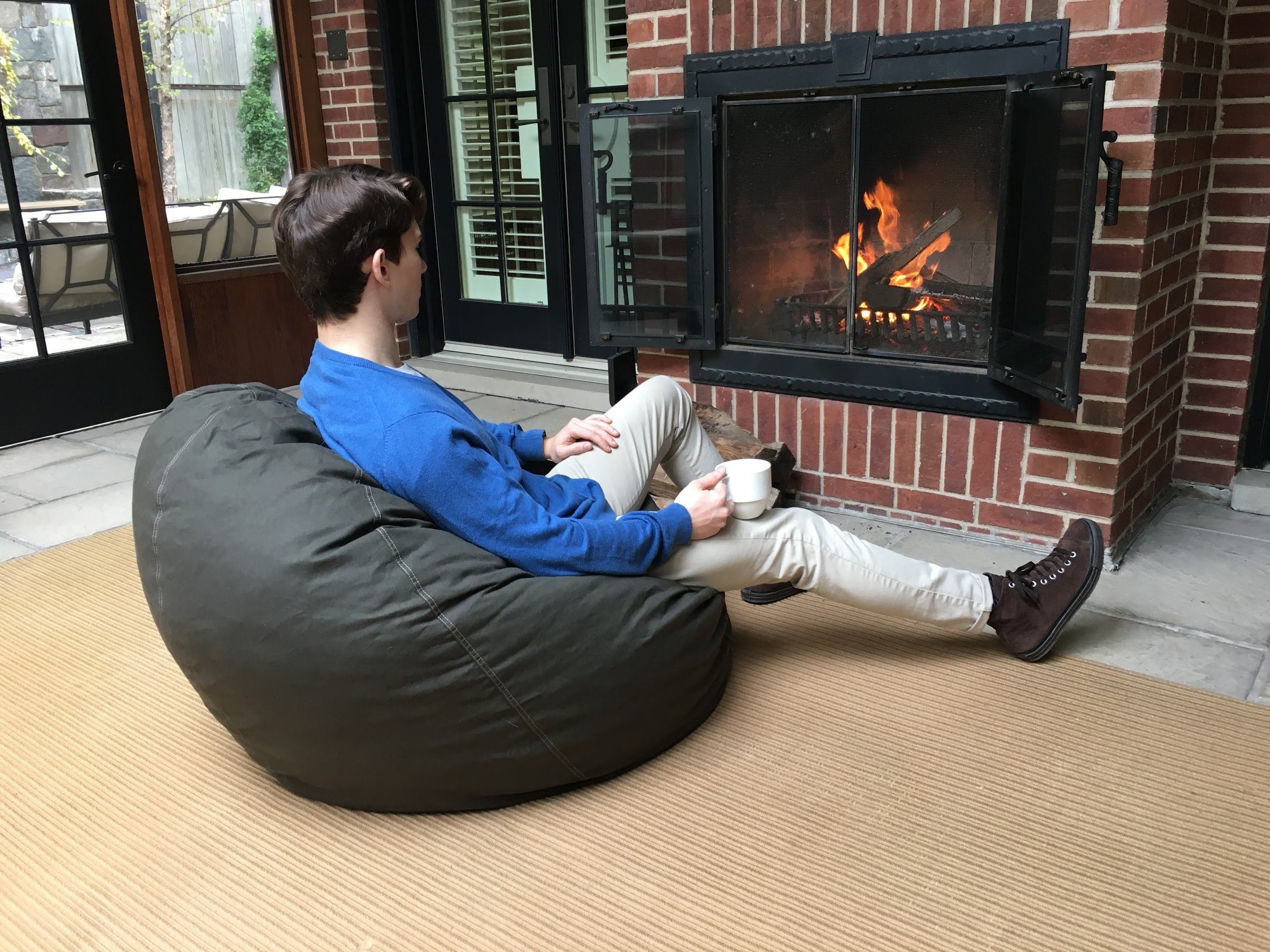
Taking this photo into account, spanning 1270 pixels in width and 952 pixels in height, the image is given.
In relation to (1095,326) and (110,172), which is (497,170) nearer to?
(110,172)

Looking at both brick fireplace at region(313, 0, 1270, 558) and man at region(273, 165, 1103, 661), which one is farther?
brick fireplace at region(313, 0, 1270, 558)

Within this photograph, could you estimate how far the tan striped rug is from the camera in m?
1.47

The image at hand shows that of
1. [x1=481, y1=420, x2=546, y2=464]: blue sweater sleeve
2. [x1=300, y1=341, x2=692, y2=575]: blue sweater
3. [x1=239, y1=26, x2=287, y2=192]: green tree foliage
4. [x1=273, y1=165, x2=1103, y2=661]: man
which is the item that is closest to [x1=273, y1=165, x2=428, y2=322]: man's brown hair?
[x1=273, y1=165, x2=1103, y2=661]: man

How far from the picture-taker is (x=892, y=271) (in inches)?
108

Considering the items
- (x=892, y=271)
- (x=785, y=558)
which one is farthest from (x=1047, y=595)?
(x=892, y=271)

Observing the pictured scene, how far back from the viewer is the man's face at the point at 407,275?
170 centimetres

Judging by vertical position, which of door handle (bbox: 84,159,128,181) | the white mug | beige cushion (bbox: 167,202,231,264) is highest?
door handle (bbox: 84,159,128,181)

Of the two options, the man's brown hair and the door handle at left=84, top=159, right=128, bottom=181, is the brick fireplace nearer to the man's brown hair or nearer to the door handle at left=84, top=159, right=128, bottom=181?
the man's brown hair

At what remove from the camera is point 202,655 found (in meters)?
1.61

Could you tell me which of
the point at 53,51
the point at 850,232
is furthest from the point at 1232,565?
the point at 53,51

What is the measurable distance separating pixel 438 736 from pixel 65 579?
1657 mm

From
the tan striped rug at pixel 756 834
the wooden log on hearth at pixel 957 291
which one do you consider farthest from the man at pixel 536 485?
the wooden log on hearth at pixel 957 291

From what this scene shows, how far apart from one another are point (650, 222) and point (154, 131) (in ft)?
7.53

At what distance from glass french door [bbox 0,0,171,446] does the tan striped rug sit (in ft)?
6.93
